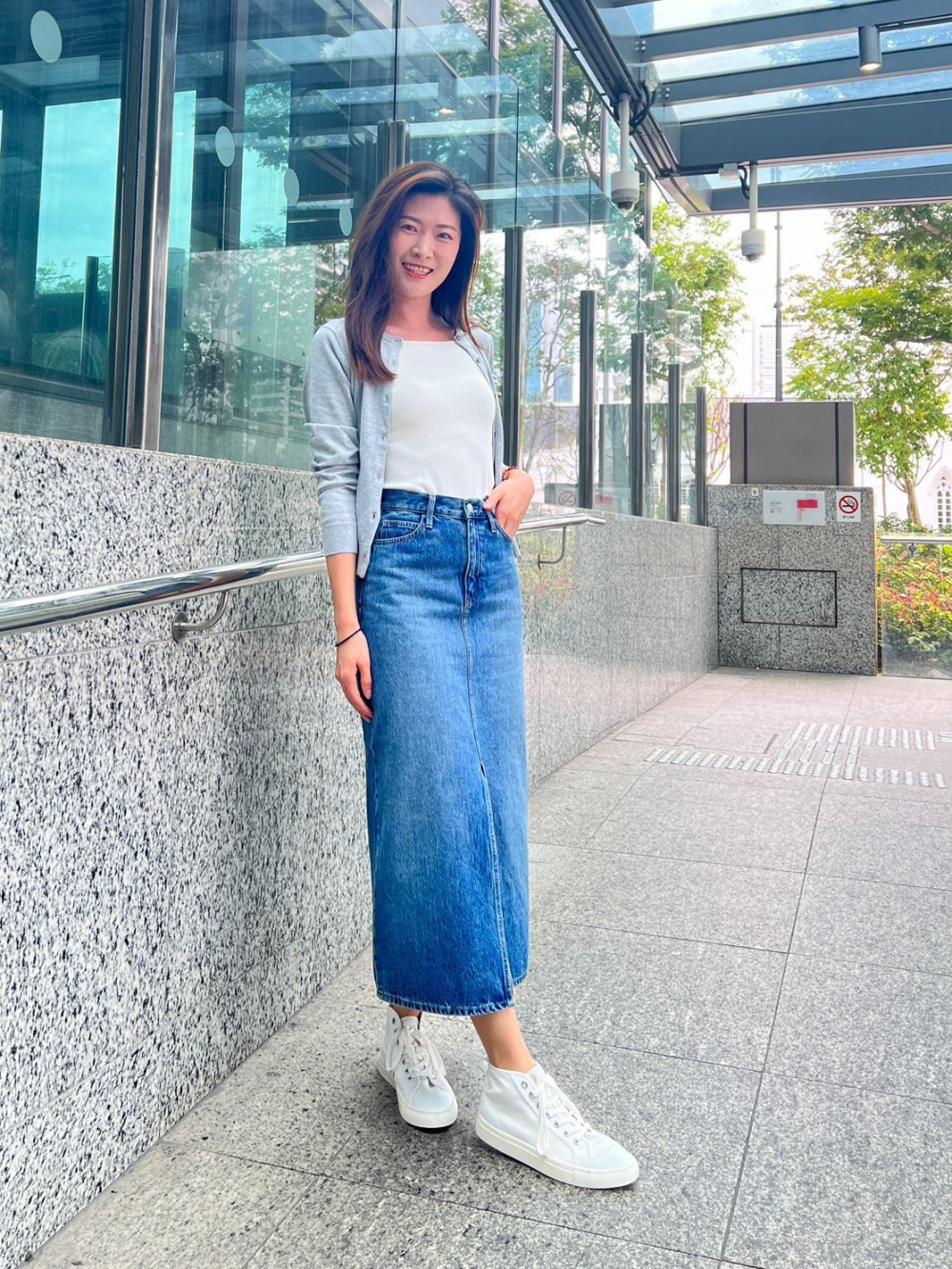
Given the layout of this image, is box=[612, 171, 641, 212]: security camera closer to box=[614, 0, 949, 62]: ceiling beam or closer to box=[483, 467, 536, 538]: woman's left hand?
box=[614, 0, 949, 62]: ceiling beam

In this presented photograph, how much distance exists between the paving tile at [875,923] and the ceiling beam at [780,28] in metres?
5.98

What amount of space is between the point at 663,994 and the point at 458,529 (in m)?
1.19

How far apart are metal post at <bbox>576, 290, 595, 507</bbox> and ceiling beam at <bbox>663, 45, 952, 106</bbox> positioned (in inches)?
142

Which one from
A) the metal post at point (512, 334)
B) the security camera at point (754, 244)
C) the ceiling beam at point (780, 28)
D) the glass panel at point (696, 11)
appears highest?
the glass panel at point (696, 11)

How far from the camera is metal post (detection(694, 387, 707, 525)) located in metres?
8.73

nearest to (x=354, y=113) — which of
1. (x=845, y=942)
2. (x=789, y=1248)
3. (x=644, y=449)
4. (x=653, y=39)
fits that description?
(x=845, y=942)

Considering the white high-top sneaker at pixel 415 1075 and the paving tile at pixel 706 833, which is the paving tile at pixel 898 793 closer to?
the paving tile at pixel 706 833

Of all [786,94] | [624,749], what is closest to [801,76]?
[786,94]

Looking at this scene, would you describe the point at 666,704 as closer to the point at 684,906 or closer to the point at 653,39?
the point at 684,906

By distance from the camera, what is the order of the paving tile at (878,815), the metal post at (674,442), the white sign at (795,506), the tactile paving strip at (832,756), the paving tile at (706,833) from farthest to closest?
the white sign at (795,506), the metal post at (674,442), the tactile paving strip at (832,756), the paving tile at (878,815), the paving tile at (706,833)

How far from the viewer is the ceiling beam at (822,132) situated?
26.7 ft

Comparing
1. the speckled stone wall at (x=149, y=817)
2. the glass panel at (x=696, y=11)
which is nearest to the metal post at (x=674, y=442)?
the glass panel at (x=696, y=11)

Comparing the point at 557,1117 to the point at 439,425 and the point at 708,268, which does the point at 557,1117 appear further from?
the point at 708,268

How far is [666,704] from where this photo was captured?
22.2ft
